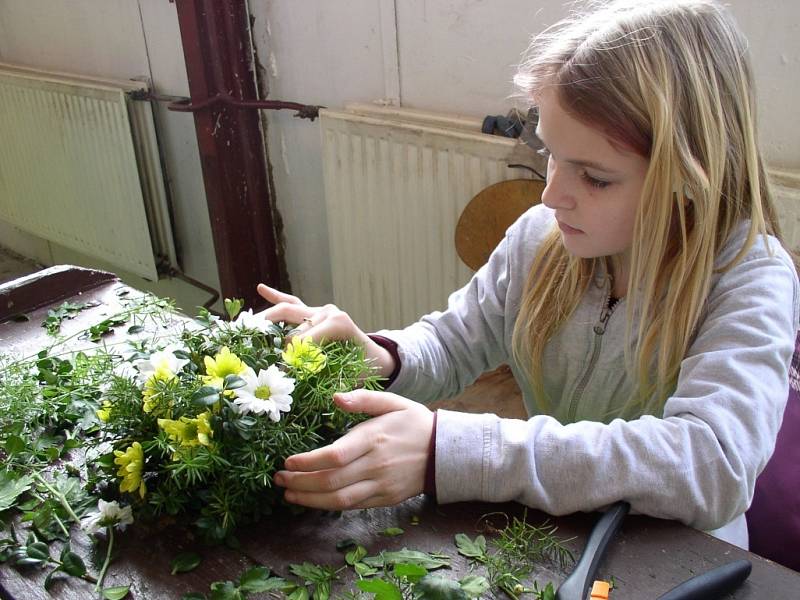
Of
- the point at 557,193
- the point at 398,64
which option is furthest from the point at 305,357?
the point at 398,64

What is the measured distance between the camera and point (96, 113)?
3.09m

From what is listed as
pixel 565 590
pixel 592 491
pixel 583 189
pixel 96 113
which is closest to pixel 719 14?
pixel 583 189

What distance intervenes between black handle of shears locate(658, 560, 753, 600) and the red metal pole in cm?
223

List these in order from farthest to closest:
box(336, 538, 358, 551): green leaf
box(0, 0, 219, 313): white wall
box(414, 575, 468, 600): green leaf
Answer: box(0, 0, 219, 313): white wall
box(336, 538, 358, 551): green leaf
box(414, 575, 468, 600): green leaf

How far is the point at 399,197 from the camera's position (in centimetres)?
226

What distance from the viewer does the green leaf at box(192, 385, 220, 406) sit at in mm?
769

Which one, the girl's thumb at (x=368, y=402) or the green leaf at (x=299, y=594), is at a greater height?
the girl's thumb at (x=368, y=402)

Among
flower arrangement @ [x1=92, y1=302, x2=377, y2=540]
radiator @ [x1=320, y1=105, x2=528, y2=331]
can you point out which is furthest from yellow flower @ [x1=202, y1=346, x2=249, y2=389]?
radiator @ [x1=320, y1=105, x2=528, y2=331]

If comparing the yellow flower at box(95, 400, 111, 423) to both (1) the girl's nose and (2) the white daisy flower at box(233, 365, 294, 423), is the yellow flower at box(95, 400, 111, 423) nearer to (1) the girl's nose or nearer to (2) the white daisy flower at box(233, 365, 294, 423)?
(2) the white daisy flower at box(233, 365, 294, 423)

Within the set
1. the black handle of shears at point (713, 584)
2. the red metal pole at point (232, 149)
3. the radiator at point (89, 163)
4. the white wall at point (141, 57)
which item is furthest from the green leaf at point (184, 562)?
the radiator at point (89, 163)

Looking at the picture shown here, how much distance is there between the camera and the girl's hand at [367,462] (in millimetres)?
783

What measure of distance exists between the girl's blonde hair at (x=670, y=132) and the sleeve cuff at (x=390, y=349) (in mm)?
337

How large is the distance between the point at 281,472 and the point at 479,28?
1.55m

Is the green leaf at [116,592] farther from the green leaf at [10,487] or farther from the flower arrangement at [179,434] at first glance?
the green leaf at [10,487]
